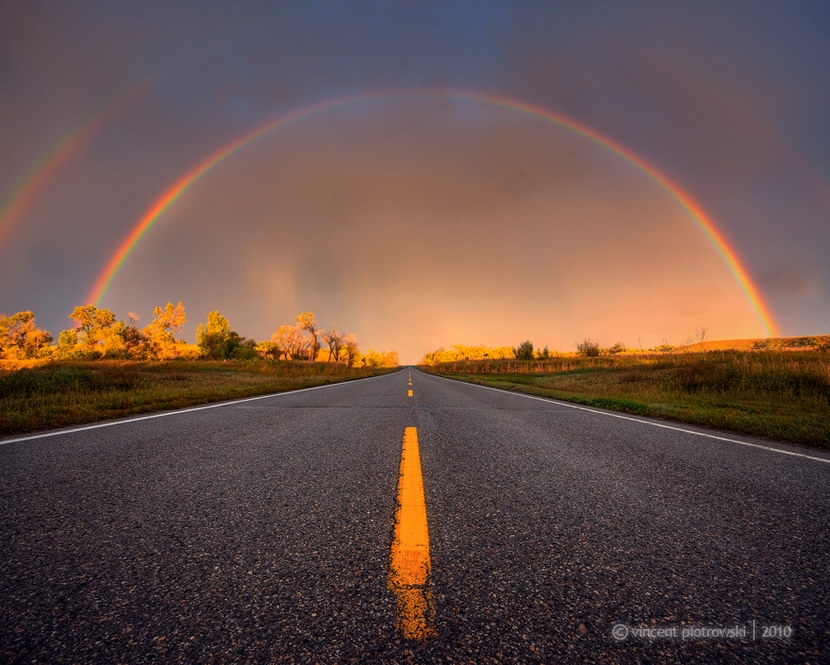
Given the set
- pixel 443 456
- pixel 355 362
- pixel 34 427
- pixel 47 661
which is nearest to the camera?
pixel 47 661

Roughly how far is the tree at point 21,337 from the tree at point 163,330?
12.5 meters

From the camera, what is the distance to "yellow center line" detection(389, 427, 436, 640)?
1.32 metres

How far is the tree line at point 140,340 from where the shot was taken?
46.7 meters

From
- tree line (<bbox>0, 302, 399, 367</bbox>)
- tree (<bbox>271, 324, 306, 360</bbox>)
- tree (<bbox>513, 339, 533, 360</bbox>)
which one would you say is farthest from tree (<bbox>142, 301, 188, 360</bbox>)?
tree (<bbox>513, 339, 533, 360</bbox>)

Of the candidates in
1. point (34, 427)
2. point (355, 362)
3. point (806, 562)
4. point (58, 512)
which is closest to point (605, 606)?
point (806, 562)

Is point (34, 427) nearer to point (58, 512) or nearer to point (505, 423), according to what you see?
point (58, 512)

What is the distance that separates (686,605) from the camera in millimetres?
1476

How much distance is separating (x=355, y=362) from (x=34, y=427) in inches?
3031

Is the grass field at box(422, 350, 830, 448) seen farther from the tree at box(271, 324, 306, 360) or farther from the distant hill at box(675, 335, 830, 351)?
the tree at box(271, 324, 306, 360)

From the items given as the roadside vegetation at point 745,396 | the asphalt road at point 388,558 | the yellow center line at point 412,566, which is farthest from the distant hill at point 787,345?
the yellow center line at point 412,566

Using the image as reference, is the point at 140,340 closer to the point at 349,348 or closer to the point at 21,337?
the point at 21,337

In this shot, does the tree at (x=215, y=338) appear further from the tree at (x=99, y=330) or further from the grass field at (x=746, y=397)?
the grass field at (x=746, y=397)

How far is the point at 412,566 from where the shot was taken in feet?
5.57

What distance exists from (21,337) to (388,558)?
6875 centimetres
